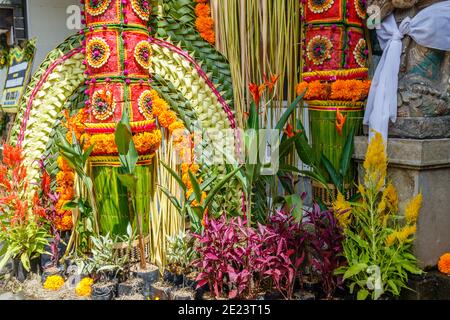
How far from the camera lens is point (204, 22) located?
3.22 metres

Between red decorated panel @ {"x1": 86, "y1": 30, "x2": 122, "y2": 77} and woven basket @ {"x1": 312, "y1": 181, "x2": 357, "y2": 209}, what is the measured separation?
148cm

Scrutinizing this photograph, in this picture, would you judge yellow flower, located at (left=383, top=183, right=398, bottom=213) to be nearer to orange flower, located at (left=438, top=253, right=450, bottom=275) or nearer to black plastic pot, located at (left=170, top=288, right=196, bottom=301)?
orange flower, located at (left=438, top=253, right=450, bottom=275)

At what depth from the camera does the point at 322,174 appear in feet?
9.71

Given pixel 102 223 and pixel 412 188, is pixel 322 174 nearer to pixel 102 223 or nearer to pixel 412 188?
pixel 412 188

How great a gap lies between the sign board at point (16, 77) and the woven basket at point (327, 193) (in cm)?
262

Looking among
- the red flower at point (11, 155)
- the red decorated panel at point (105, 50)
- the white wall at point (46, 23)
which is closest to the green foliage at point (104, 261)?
the red flower at point (11, 155)

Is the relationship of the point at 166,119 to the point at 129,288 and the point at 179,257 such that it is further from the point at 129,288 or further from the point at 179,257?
the point at 129,288

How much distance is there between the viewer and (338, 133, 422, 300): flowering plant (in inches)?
91.8

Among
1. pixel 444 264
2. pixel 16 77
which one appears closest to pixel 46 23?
pixel 16 77

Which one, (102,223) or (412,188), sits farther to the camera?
(102,223)

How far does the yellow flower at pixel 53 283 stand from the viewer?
2.68 metres

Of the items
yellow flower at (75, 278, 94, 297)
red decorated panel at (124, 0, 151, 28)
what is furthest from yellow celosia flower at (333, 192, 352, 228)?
red decorated panel at (124, 0, 151, 28)

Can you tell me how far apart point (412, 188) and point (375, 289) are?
65cm

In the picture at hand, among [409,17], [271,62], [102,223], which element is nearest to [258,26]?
[271,62]
